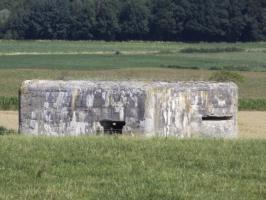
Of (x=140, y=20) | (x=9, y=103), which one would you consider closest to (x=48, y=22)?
(x=140, y=20)

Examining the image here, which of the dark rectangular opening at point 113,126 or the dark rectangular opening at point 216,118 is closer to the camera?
the dark rectangular opening at point 113,126

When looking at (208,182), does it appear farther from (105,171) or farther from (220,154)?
(220,154)

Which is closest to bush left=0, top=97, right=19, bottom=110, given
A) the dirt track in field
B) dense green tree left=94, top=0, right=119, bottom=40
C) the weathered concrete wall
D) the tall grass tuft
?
the dirt track in field

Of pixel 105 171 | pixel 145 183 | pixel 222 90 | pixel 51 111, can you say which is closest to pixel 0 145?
pixel 105 171

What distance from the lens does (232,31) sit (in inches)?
4333

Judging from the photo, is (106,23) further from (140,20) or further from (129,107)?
(129,107)

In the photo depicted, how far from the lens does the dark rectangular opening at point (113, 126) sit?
60.6 feet

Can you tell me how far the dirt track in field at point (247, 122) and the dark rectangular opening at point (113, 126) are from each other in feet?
16.9

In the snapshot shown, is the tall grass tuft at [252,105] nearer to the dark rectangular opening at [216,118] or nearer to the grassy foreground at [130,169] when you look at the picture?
the dark rectangular opening at [216,118]

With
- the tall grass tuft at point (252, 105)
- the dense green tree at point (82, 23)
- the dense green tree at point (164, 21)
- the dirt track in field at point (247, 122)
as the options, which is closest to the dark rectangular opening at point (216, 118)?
the dirt track in field at point (247, 122)

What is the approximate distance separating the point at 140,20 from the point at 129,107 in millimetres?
100116

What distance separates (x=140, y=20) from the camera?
118 m

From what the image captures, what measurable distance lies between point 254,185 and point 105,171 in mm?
1767

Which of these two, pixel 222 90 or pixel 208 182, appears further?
pixel 222 90
